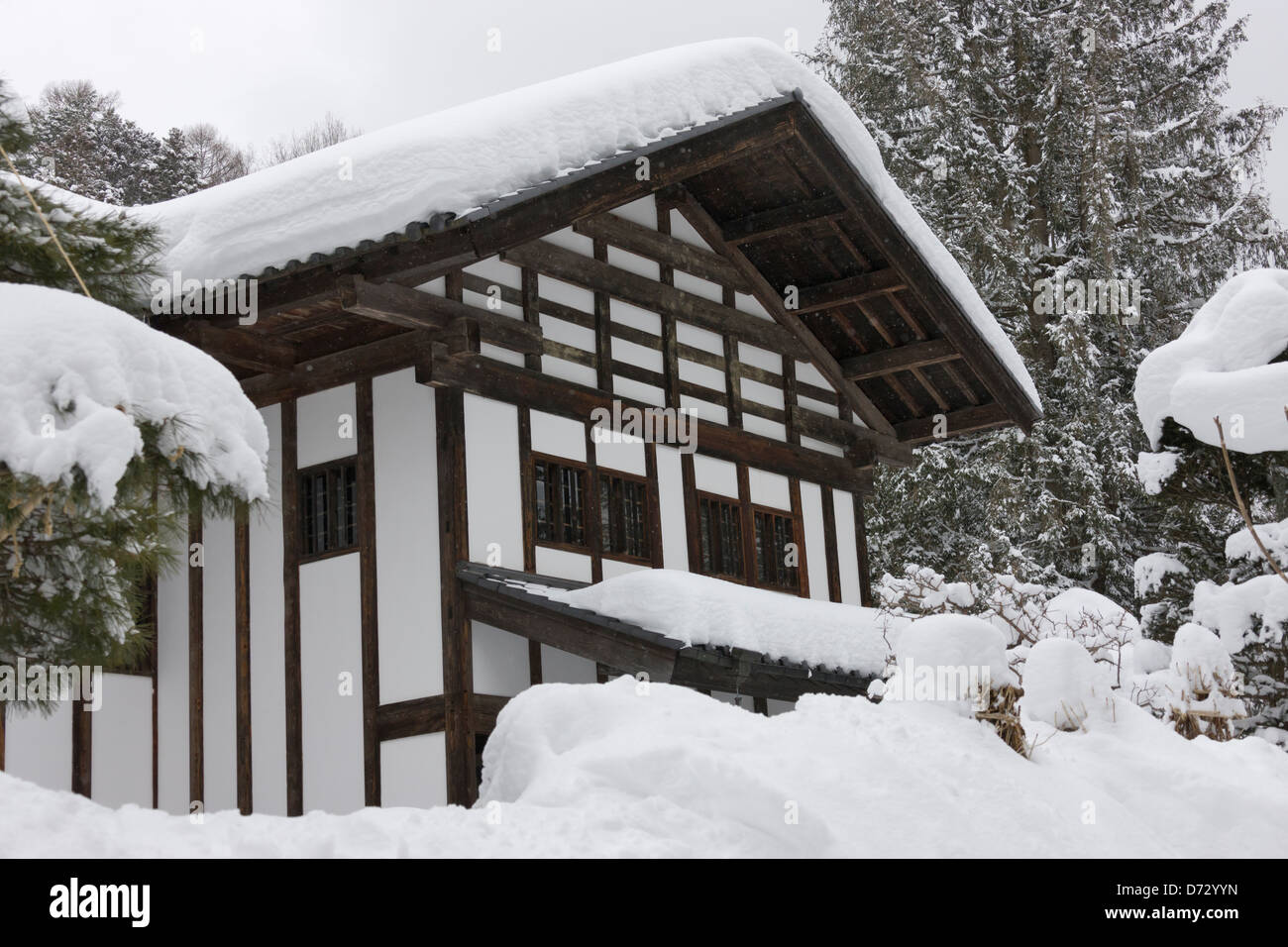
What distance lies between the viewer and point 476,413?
38.0 feet

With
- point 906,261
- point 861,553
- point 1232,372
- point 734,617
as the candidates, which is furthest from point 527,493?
point 1232,372

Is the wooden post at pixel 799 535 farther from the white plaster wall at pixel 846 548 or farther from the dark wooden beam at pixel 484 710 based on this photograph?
the dark wooden beam at pixel 484 710

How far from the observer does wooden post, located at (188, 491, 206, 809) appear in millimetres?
12031

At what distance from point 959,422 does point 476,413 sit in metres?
6.91

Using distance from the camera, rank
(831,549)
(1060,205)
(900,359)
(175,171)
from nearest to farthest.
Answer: (831,549) < (900,359) < (1060,205) < (175,171)

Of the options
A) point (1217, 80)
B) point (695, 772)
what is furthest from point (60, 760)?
point (1217, 80)

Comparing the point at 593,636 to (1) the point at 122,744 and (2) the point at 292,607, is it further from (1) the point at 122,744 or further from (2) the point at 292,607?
(1) the point at 122,744

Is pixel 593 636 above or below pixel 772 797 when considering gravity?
above

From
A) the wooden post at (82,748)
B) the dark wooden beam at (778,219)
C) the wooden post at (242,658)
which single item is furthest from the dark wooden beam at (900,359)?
the wooden post at (82,748)

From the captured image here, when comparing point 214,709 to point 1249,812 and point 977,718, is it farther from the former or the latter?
point 1249,812

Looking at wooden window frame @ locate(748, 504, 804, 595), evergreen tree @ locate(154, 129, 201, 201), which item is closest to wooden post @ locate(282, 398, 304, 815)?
wooden window frame @ locate(748, 504, 804, 595)

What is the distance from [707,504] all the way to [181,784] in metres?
5.55

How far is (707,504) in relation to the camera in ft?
45.5
